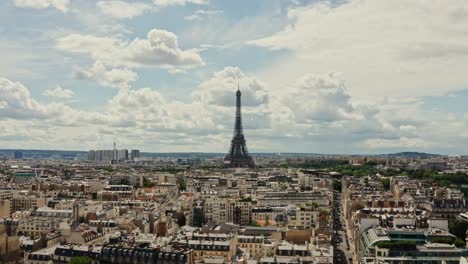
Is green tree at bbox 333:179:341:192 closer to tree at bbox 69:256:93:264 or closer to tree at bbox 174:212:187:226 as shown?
tree at bbox 174:212:187:226

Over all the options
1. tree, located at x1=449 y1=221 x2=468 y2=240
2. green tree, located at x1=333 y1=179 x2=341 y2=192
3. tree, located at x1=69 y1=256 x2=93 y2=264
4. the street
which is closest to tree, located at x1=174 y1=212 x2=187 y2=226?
the street

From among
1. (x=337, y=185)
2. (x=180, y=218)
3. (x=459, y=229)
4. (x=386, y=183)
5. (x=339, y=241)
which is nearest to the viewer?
(x=459, y=229)

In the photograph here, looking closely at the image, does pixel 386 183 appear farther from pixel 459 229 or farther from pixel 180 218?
pixel 459 229

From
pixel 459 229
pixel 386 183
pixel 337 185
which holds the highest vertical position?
pixel 386 183

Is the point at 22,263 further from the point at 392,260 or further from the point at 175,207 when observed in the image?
the point at 175,207

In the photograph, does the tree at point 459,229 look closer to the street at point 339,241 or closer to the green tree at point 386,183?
the street at point 339,241

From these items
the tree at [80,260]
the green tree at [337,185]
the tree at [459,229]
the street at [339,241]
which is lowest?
the street at [339,241]

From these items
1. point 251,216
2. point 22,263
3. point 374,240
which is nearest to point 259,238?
point 374,240

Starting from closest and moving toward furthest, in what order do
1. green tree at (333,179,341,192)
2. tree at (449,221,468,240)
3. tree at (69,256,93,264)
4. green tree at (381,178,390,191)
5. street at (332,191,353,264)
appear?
1. tree at (69,256,93,264)
2. street at (332,191,353,264)
3. tree at (449,221,468,240)
4. green tree at (381,178,390,191)
5. green tree at (333,179,341,192)

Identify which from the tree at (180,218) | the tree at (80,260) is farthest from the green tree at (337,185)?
the tree at (80,260)

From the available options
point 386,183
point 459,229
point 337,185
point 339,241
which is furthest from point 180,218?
point 337,185

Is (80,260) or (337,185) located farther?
(337,185)
